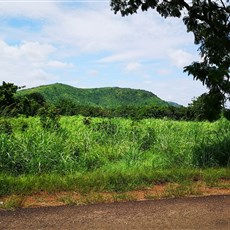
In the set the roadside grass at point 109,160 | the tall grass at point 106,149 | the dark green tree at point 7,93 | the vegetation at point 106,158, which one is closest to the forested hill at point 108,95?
the dark green tree at point 7,93

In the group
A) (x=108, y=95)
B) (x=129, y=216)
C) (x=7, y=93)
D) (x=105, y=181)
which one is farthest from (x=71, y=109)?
(x=108, y=95)

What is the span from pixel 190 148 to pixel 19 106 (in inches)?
493

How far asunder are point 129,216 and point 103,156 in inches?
211

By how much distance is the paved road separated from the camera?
190 inches

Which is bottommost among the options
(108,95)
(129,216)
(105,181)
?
(129,216)

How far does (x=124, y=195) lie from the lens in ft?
20.2

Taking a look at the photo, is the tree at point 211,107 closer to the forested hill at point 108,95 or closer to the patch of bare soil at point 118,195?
the patch of bare soil at point 118,195

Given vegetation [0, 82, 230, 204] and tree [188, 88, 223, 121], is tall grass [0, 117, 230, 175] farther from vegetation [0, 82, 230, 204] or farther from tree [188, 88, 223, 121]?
tree [188, 88, 223, 121]

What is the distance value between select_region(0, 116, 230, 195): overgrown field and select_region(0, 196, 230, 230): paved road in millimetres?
1134

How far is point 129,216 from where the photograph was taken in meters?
5.15

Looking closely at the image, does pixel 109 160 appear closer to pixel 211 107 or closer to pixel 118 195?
pixel 211 107

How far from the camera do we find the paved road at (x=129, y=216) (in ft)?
15.8

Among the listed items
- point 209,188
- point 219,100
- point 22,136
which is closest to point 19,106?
point 22,136

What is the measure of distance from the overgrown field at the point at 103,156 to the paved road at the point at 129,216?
1.13 metres
